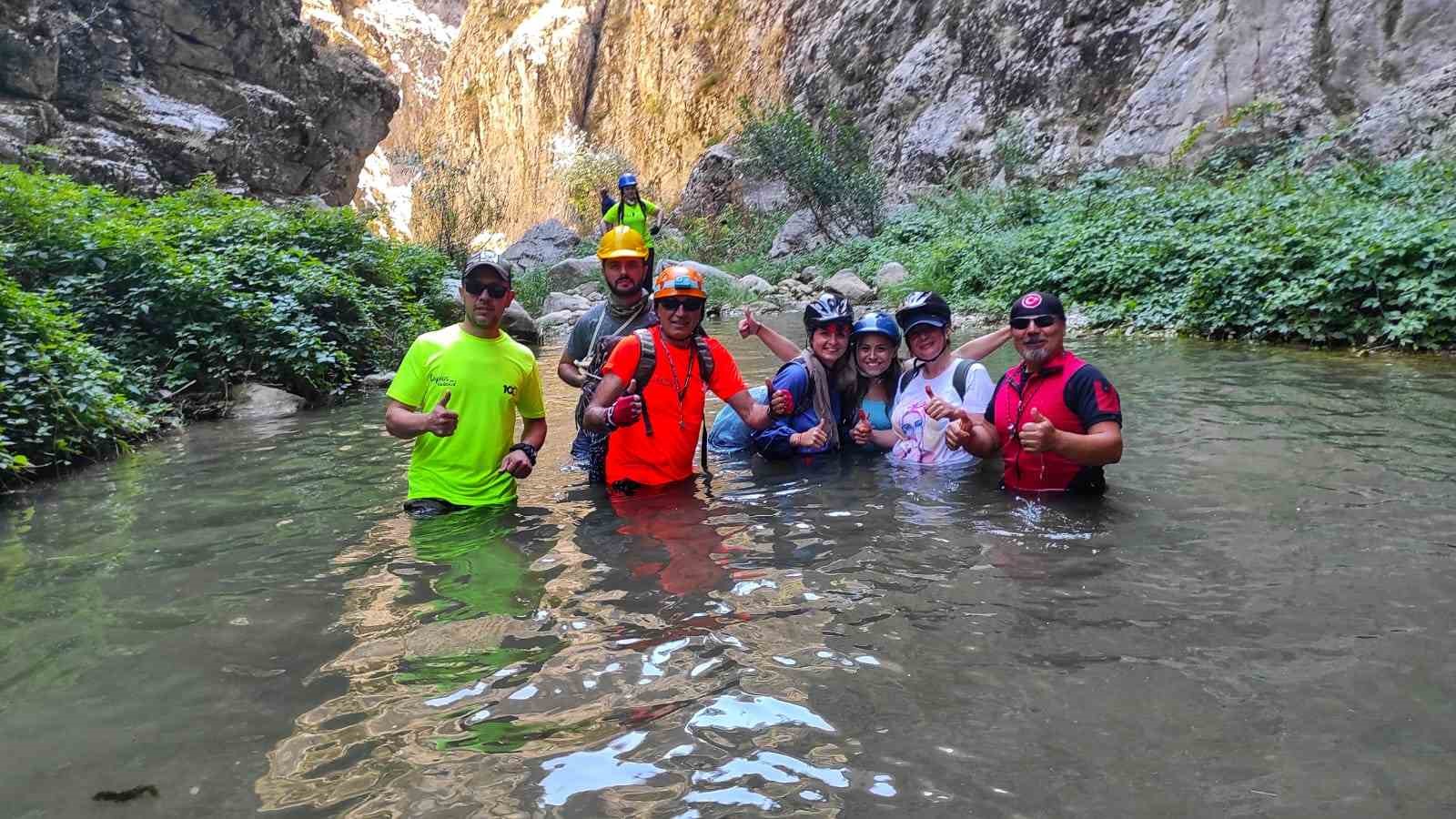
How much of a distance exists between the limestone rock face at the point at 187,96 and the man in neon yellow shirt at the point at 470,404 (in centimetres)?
1132

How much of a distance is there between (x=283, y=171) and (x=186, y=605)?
2039 centimetres

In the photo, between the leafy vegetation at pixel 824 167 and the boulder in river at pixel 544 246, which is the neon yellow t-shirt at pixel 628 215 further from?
the boulder in river at pixel 544 246

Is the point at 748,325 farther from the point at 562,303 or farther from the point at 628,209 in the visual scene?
the point at 562,303

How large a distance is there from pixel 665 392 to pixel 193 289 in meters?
6.50

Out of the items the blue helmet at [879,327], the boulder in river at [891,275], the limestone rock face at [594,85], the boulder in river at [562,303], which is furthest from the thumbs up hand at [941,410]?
the limestone rock face at [594,85]

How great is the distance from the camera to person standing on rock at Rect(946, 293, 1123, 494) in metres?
4.14

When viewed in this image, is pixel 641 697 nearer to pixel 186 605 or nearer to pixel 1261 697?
pixel 1261 697

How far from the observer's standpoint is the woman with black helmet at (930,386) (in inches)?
200

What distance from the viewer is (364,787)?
87.0 inches

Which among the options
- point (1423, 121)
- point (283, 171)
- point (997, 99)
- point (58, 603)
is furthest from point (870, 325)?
point (997, 99)

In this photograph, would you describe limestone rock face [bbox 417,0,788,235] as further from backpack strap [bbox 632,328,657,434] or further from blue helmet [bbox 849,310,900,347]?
backpack strap [bbox 632,328,657,434]

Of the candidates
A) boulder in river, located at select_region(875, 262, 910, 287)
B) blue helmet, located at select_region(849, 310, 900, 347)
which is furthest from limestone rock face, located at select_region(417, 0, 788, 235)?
blue helmet, located at select_region(849, 310, 900, 347)

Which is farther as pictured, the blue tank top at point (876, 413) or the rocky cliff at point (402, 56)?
the rocky cliff at point (402, 56)

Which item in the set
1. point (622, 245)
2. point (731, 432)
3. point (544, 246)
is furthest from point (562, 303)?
point (622, 245)
